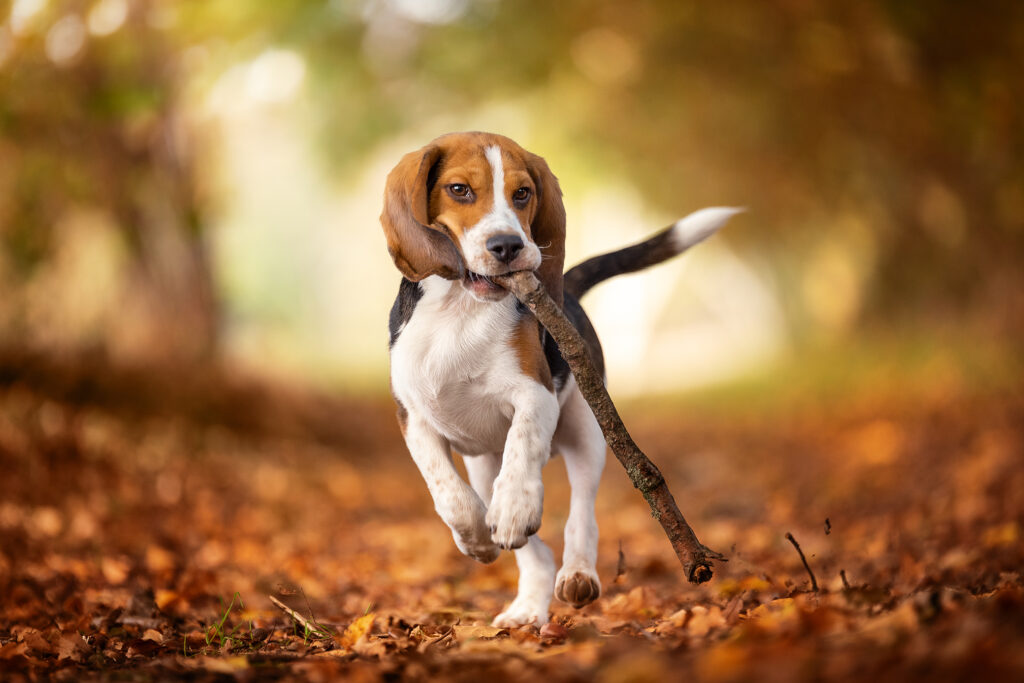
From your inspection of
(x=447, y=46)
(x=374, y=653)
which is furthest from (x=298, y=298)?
(x=374, y=653)

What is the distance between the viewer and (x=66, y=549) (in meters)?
5.48

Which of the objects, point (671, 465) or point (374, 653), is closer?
point (374, 653)

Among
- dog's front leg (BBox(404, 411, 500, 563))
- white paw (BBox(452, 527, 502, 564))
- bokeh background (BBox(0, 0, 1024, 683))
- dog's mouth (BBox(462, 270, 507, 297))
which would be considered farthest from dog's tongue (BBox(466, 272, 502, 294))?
bokeh background (BBox(0, 0, 1024, 683))

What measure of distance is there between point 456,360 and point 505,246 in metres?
0.43

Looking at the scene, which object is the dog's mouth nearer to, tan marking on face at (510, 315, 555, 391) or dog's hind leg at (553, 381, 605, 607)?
tan marking on face at (510, 315, 555, 391)

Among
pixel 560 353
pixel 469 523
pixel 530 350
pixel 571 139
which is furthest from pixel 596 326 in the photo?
pixel 571 139

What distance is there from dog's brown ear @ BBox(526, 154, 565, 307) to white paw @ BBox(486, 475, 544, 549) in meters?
0.61

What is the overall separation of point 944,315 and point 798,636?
36.9ft

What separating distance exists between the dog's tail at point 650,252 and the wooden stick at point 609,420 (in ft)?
2.31

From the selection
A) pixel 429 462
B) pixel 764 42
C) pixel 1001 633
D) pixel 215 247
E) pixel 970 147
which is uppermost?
pixel 764 42

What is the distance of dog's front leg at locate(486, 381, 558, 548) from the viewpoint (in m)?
2.79

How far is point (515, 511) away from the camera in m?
2.79

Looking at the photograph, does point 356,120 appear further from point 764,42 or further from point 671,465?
point 671,465

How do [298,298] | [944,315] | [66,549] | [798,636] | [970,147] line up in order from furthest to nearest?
[298,298], [944,315], [970,147], [66,549], [798,636]
